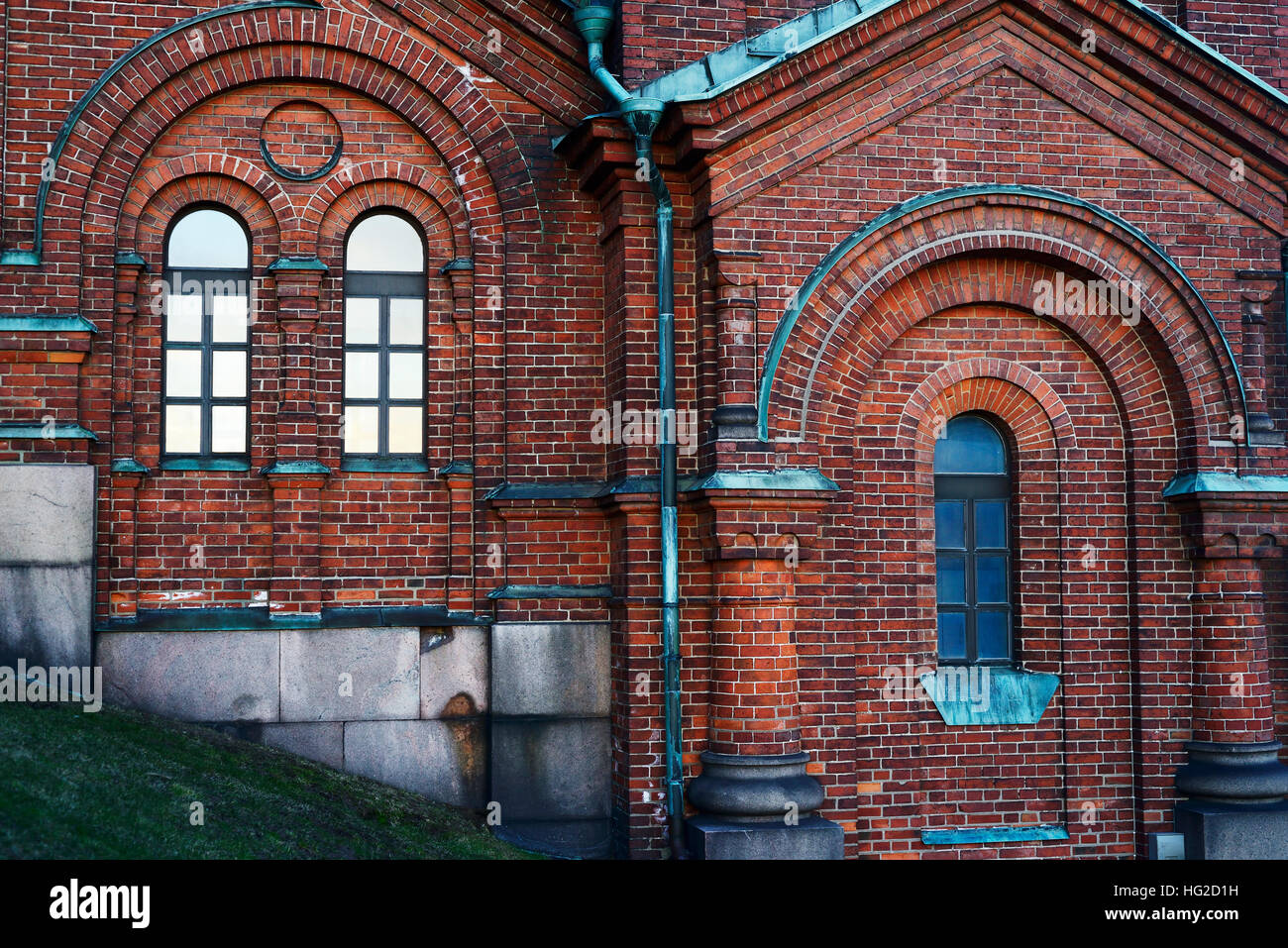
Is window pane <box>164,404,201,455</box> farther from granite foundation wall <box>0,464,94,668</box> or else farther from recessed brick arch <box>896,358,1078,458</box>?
recessed brick arch <box>896,358,1078,458</box>

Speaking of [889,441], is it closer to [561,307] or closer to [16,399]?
[561,307]

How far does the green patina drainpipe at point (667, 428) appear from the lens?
27.2ft

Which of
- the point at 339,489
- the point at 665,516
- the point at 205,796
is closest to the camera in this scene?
the point at 205,796

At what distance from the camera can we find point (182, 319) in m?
9.09

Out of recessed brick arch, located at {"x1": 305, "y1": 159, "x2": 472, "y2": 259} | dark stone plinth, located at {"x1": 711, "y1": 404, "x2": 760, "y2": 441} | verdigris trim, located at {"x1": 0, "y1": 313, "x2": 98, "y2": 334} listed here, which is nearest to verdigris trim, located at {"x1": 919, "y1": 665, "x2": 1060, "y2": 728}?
dark stone plinth, located at {"x1": 711, "y1": 404, "x2": 760, "y2": 441}

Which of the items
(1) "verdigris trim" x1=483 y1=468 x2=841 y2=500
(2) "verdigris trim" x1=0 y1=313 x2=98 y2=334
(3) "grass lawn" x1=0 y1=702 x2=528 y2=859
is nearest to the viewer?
(3) "grass lawn" x1=0 y1=702 x2=528 y2=859

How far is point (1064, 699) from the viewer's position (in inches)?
351

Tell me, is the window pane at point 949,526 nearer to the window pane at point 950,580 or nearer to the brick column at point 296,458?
the window pane at point 950,580

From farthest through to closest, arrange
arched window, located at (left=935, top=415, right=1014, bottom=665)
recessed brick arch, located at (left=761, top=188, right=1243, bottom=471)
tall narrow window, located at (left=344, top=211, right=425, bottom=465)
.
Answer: tall narrow window, located at (left=344, top=211, right=425, bottom=465) → arched window, located at (left=935, top=415, right=1014, bottom=665) → recessed brick arch, located at (left=761, top=188, right=1243, bottom=471)

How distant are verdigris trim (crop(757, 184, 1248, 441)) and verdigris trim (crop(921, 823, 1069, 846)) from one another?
296 cm

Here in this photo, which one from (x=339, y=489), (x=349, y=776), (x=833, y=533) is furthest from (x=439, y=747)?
(x=833, y=533)

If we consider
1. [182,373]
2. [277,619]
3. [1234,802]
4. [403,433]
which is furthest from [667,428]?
[1234,802]

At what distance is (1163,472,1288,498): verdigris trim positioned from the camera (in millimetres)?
8695

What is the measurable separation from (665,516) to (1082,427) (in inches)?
122
